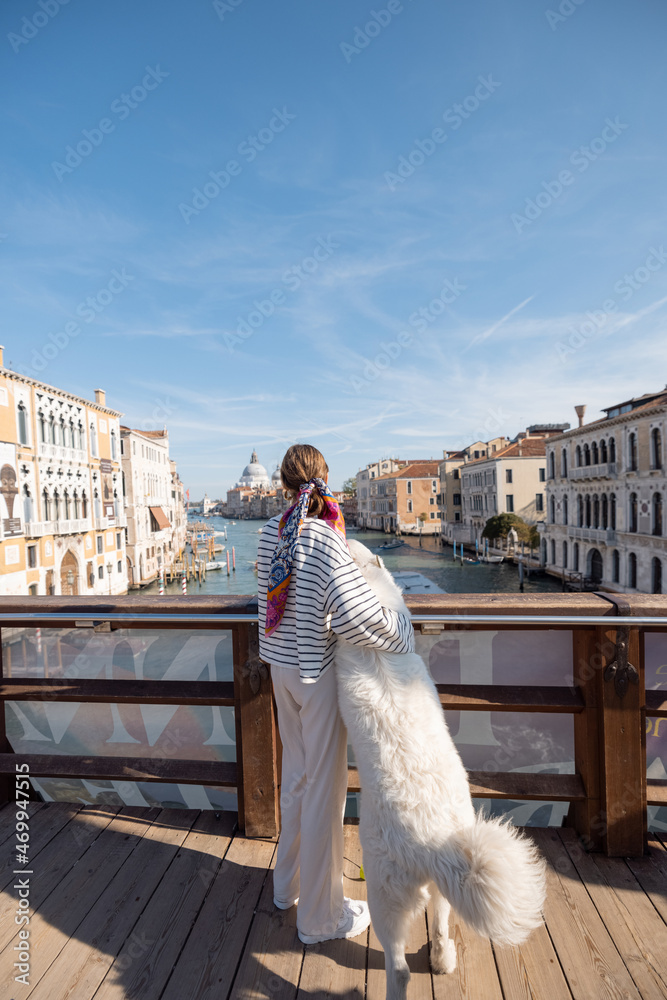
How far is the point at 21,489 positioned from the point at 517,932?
2321 cm

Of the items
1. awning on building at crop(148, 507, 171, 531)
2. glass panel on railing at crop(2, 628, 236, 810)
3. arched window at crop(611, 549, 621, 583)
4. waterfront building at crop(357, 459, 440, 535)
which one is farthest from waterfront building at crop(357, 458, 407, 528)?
glass panel on railing at crop(2, 628, 236, 810)

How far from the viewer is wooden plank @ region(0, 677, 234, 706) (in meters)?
1.97

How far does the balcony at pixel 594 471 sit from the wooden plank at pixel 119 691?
2392 cm

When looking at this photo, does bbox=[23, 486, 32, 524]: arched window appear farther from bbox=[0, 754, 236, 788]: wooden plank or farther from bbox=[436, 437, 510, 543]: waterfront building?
bbox=[436, 437, 510, 543]: waterfront building

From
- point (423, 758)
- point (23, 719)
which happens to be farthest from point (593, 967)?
point (23, 719)

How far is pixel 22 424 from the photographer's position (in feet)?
66.9

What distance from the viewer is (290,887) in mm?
1619

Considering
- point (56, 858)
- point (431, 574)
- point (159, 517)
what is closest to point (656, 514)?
point (431, 574)

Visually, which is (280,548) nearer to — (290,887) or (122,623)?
(122,623)

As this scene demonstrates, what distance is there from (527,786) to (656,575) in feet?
72.6

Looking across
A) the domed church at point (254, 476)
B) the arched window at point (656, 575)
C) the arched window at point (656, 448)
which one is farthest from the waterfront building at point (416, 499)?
the domed church at point (254, 476)

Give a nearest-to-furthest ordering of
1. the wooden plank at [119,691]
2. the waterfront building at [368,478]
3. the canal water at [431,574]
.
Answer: the wooden plank at [119,691]
the canal water at [431,574]
the waterfront building at [368,478]

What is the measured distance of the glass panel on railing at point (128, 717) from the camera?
210 cm

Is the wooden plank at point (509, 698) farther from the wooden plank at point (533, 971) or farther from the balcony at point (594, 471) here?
the balcony at point (594, 471)
